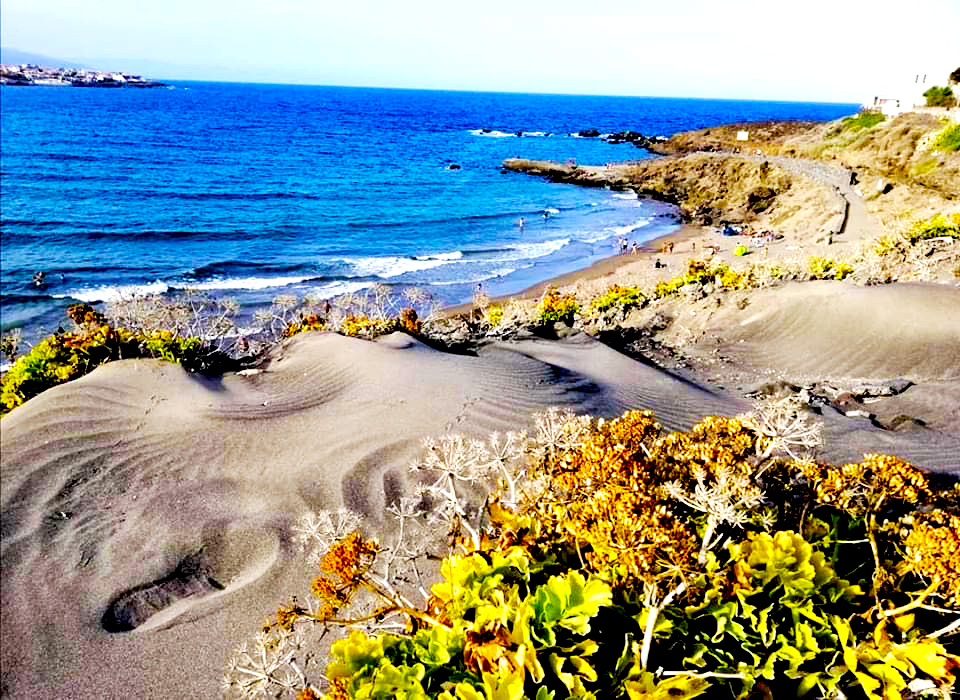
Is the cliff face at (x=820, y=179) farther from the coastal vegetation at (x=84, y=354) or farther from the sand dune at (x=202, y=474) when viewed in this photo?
the coastal vegetation at (x=84, y=354)

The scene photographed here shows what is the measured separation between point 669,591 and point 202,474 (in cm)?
486

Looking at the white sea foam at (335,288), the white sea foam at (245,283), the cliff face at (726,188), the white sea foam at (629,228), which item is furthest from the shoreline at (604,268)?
the white sea foam at (245,283)

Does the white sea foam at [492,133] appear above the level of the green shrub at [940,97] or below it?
below

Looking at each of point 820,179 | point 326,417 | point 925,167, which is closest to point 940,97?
point 820,179

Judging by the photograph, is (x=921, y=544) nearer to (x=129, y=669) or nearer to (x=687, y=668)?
(x=687, y=668)

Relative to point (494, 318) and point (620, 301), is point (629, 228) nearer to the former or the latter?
point (620, 301)

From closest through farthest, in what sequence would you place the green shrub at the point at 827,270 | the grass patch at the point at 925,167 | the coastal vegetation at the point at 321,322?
the coastal vegetation at the point at 321,322, the green shrub at the point at 827,270, the grass patch at the point at 925,167

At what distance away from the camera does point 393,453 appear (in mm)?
5816

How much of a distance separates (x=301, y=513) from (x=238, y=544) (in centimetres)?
54

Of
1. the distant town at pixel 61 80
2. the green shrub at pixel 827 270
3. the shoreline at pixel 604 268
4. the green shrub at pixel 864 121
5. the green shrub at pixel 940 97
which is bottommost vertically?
the shoreline at pixel 604 268

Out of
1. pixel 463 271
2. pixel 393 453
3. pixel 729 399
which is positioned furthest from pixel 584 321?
pixel 463 271

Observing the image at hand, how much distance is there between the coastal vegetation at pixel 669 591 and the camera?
204 cm

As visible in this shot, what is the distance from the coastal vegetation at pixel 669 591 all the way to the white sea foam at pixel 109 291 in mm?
18068

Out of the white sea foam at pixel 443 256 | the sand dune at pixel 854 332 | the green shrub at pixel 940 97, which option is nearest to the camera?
the sand dune at pixel 854 332
